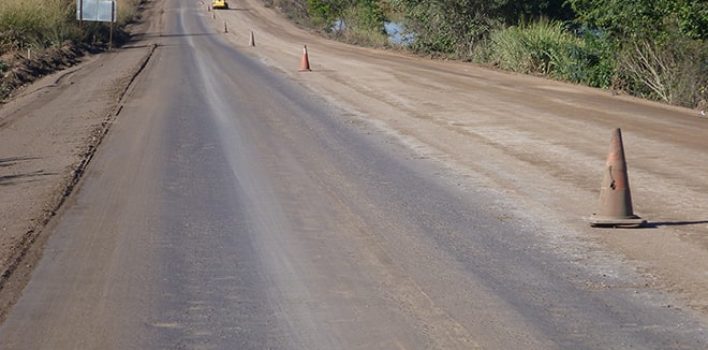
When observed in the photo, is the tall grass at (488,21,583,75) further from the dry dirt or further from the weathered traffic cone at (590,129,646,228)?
the weathered traffic cone at (590,129,646,228)

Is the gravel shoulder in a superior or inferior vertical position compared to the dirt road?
inferior

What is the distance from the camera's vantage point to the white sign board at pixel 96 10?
170 ft

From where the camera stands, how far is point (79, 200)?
1209 centimetres

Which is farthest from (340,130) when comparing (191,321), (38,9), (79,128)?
(38,9)

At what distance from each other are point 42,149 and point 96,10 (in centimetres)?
3710

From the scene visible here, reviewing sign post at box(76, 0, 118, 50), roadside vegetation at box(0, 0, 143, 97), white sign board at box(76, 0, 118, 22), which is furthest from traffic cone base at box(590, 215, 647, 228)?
white sign board at box(76, 0, 118, 22)

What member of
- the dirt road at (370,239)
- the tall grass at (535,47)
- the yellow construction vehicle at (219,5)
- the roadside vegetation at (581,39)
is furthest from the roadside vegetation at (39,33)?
the yellow construction vehicle at (219,5)

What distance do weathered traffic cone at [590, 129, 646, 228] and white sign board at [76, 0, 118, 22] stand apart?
44.1 m

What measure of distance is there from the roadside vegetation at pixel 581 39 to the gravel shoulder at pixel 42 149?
1268 cm

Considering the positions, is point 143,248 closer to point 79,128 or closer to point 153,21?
point 79,128

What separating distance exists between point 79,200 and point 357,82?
1755 cm

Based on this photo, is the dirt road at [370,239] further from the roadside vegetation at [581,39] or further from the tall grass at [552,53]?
the tall grass at [552,53]

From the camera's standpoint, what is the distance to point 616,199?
10469 mm

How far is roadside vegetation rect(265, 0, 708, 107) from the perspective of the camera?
25047 mm
